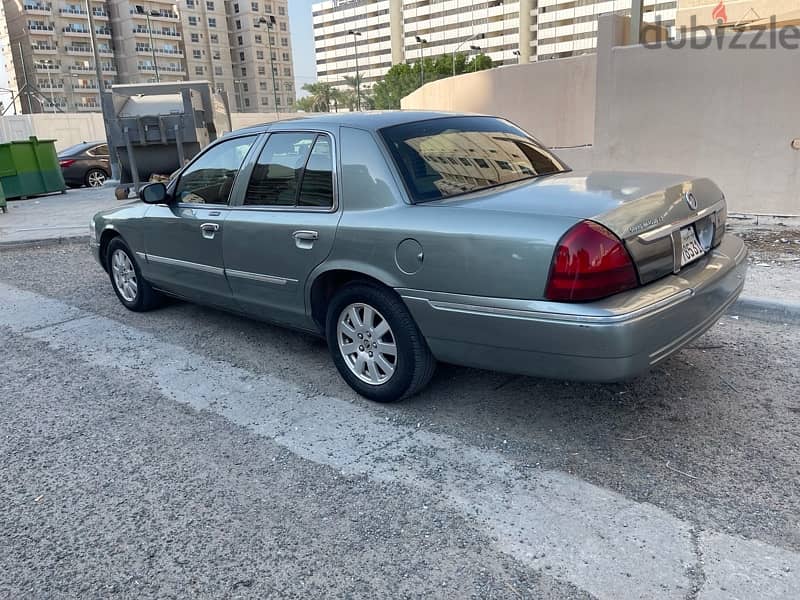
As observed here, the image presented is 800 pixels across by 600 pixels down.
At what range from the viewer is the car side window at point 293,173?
3.82 m

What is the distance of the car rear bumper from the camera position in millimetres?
2754

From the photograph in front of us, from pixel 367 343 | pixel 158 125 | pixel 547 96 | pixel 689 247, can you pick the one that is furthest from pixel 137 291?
pixel 547 96

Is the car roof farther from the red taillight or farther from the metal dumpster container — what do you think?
the metal dumpster container

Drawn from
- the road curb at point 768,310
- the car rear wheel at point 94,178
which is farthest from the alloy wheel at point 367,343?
the car rear wheel at point 94,178

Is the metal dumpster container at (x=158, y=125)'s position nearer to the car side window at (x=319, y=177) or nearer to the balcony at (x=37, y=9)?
the car side window at (x=319, y=177)

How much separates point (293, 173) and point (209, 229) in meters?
0.86

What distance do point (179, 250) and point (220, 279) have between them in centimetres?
57

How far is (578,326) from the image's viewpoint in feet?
9.03

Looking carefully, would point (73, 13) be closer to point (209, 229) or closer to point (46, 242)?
point (46, 242)

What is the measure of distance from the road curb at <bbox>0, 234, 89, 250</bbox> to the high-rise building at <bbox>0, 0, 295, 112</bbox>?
6872 cm

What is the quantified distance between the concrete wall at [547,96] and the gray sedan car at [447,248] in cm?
1034
